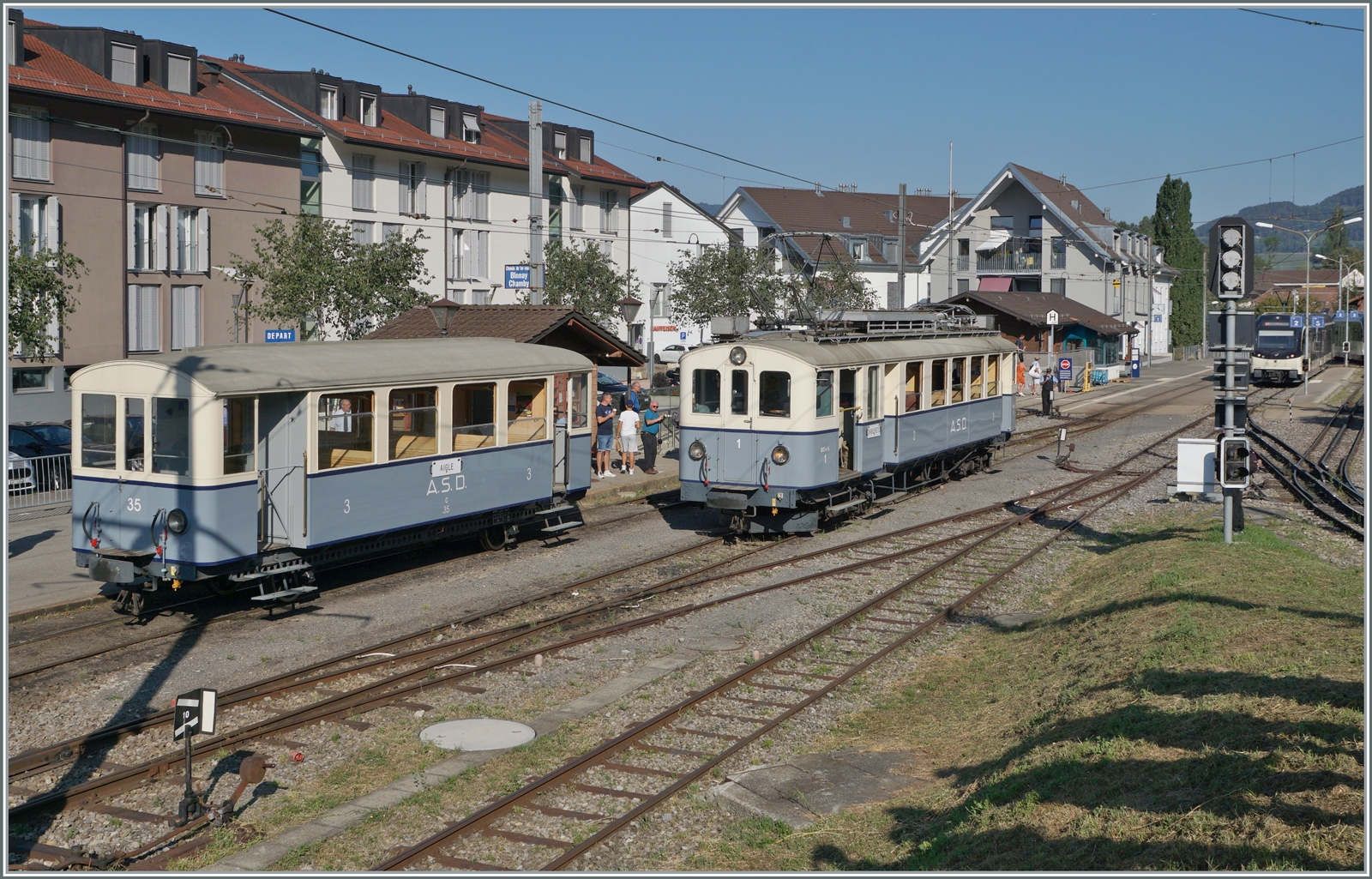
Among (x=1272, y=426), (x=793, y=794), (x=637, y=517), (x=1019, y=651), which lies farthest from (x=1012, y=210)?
(x=793, y=794)

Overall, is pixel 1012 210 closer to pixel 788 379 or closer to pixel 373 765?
pixel 788 379

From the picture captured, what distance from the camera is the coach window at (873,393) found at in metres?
19.6

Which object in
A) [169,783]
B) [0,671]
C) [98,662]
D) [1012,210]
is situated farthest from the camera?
[1012,210]

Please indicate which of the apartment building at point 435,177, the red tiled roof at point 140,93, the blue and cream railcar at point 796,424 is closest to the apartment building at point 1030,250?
the apartment building at point 435,177

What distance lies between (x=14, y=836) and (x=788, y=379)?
480 inches

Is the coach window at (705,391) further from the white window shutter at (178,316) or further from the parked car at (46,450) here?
the white window shutter at (178,316)

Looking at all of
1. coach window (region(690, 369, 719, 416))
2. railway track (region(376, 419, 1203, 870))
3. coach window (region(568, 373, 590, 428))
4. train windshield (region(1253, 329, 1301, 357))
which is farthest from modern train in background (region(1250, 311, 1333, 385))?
coach window (region(568, 373, 590, 428))

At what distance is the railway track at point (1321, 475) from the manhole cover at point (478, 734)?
36.8 ft

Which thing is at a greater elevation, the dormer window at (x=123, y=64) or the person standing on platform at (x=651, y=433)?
the dormer window at (x=123, y=64)

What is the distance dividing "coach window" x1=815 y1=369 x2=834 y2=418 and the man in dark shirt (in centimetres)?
713

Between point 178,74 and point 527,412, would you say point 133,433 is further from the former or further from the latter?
point 178,74

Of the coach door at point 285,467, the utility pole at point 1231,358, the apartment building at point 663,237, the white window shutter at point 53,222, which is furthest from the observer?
the apartment building at point 663,237

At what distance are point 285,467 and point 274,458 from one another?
16 centimetres

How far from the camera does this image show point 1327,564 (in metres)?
15.1
